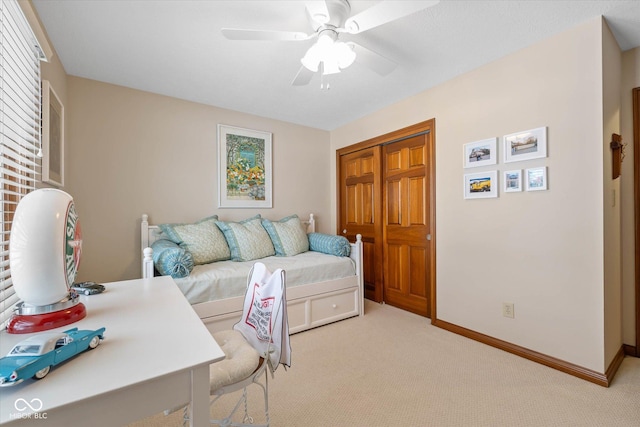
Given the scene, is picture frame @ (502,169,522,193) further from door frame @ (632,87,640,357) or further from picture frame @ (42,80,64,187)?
picture frame @ (42,80,64,187)

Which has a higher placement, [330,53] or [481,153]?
[330,53]

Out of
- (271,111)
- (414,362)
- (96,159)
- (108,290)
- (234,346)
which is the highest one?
(271,111)

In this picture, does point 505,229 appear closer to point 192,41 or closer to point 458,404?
point 458,404

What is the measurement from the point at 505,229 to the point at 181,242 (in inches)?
109

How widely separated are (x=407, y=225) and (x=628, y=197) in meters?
1.70

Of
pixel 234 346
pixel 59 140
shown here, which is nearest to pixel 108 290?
pixel 234 346

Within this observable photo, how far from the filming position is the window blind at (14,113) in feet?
3.45

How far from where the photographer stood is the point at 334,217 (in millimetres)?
4035

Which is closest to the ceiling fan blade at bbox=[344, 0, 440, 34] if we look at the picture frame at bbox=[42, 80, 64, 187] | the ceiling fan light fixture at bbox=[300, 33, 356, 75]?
the ceiling fan light fixture at bbox=[300, 33, 356, 75]

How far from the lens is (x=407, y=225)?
3.04 meters

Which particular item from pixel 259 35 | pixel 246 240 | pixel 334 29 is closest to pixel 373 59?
pixel 334 29

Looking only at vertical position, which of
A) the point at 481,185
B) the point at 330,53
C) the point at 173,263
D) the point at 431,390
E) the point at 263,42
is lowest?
the point at 431,390

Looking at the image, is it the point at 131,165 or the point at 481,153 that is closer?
the point at 481,153

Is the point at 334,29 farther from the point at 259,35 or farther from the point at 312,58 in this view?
the point at 259,35
